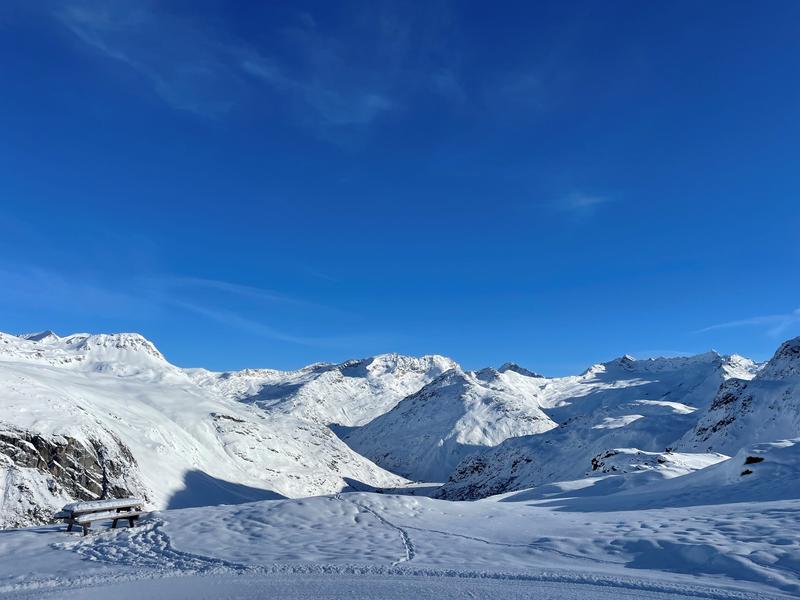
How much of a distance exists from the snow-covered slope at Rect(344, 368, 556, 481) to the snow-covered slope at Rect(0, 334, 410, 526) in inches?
1433

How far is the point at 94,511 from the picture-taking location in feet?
Answer: 54.0

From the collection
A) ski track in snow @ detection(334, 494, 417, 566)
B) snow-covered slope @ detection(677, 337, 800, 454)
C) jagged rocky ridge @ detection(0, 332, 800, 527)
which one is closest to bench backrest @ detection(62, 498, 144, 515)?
ski track in snow @ detection(334, 494, 417, 566)

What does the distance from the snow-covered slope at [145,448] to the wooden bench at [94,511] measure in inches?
404

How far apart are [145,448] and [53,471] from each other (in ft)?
58.5

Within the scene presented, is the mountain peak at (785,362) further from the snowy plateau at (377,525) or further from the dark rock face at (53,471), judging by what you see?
the dark rock face at (53,471)

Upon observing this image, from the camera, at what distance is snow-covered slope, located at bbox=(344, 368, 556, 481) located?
148750 mm

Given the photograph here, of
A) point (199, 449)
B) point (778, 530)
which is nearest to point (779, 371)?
point (778, 530)

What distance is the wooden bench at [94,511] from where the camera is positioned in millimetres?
15773

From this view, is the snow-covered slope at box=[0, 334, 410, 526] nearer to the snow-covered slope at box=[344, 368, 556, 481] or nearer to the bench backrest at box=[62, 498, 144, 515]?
the bench backrest at box=[62, 498, 144, 515]

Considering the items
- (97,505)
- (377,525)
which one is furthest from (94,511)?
(377,525)

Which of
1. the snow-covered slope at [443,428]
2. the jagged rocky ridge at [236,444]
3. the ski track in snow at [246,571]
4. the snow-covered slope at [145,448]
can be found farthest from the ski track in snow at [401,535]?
the snow-covered slope at [443,428]

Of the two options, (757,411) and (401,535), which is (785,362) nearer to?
(757,411)

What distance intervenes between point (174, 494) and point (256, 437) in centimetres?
2789

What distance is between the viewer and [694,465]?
38.9 m
